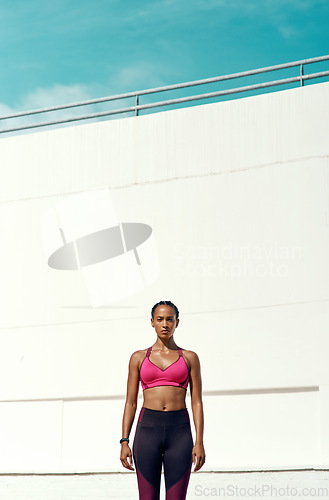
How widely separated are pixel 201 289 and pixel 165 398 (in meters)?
6.46

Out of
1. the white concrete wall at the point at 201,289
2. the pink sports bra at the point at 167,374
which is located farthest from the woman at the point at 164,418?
the white concrete wall at the point at 201,289

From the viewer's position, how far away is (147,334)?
11.6 metres

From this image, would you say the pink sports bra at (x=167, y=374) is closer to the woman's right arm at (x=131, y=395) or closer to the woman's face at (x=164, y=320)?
the woman's right arm at (x=131, y=395)

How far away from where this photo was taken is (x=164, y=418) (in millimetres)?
5000

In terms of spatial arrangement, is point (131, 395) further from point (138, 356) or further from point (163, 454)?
point (163, 454)

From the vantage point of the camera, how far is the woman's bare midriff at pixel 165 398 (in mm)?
5031

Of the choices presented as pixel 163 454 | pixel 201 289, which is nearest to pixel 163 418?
pixel 163 454

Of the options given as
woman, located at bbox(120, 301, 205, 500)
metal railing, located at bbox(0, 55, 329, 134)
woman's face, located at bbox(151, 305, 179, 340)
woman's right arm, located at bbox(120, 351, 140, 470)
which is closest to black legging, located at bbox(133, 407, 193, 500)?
woman, located at bbox(120, 301, 205, 500)

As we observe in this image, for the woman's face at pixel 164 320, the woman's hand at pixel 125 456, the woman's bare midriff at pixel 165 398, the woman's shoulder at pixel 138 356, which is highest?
the woman's face at pixel 164 320

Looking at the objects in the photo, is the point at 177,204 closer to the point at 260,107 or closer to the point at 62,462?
the point at 260,107

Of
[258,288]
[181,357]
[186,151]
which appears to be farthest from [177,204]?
[181,357]

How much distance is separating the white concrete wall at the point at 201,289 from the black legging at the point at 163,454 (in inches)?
224

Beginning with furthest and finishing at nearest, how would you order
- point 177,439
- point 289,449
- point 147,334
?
1. point 147,334
2. point 289,449
3. point 177,439

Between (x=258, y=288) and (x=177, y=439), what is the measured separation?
6347 mm
